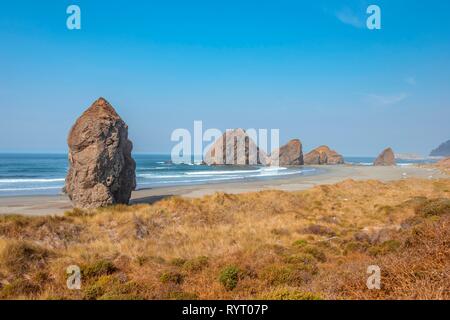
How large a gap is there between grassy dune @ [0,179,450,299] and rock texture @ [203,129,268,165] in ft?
388

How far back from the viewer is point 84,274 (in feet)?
38.8

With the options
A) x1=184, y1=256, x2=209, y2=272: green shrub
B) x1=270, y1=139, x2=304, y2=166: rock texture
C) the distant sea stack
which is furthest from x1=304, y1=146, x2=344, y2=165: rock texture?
x1=184, y1=256, x2=209, y2=272: green shrub

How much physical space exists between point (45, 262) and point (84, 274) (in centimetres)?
249

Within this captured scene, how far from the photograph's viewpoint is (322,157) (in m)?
167

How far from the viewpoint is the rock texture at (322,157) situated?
163m

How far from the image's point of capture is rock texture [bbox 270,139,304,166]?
145 metres

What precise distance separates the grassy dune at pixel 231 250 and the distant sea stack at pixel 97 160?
2.56m

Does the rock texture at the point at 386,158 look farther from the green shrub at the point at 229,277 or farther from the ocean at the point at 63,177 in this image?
the green shrub at the point at 229,277

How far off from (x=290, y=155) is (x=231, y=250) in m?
134

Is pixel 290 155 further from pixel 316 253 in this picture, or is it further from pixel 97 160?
pixel 316 253

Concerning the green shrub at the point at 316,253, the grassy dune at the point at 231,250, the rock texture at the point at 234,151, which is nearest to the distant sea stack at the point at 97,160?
the grassy dune at the point at 231,250
